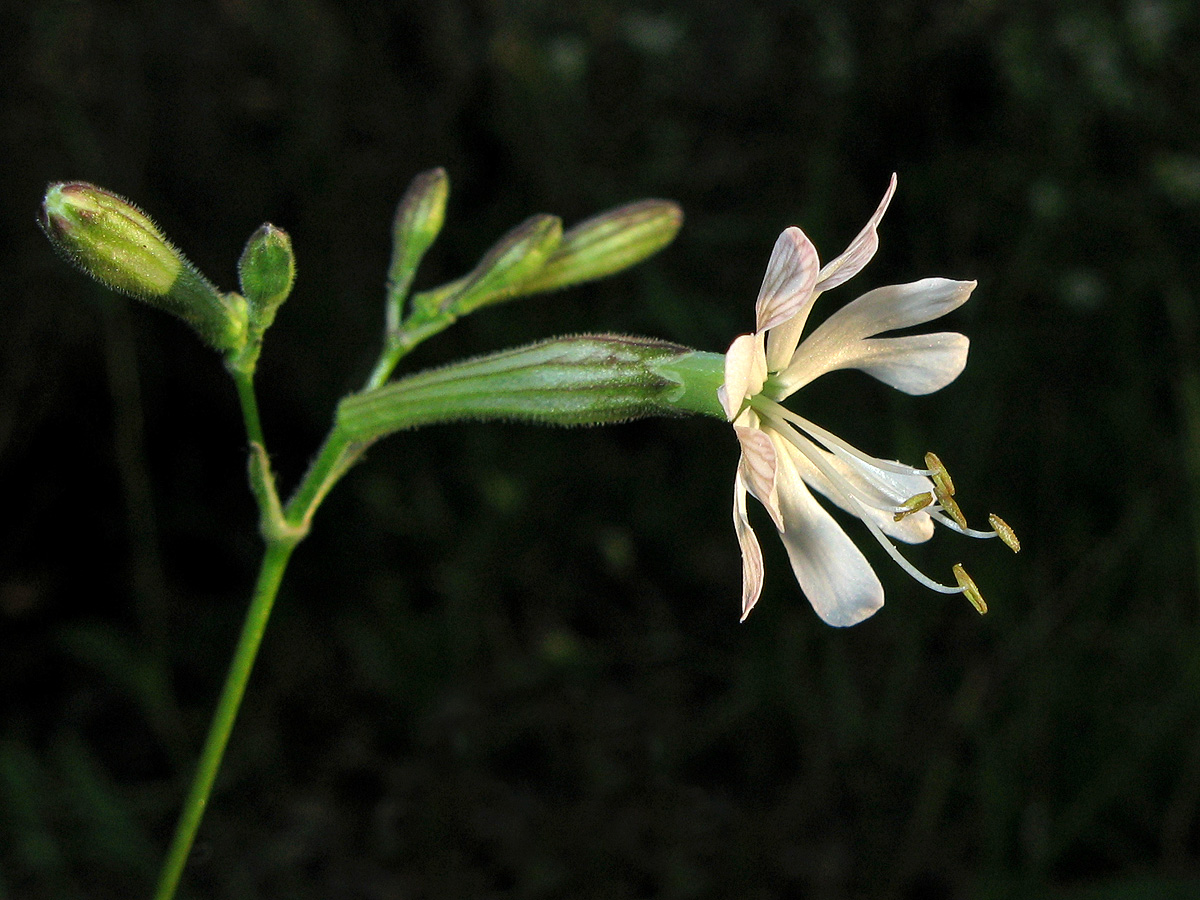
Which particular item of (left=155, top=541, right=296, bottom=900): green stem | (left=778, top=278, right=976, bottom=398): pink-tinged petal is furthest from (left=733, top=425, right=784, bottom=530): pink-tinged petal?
(left=155, top=541, right=296, bottom=900): green stem

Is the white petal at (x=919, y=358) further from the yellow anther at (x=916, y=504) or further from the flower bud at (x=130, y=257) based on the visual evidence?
the flower bud at (x=130, y=257)

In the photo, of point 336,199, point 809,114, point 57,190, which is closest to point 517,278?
point 57,190

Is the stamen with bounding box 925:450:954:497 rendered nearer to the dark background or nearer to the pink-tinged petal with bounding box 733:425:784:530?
the pink-tinged petal with bounding box 733:425:784:530

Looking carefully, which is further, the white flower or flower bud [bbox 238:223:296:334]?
flower bud [bbox 238:223:296:334]

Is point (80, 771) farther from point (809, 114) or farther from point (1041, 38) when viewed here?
point (1041, 38)

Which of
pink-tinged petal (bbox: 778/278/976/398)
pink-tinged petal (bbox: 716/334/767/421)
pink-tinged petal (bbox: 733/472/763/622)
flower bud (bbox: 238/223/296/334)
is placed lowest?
pink-tinged petal (bbox: 733/472/763/622)

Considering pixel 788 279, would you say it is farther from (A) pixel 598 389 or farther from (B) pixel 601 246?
(B) pixel 601 246
